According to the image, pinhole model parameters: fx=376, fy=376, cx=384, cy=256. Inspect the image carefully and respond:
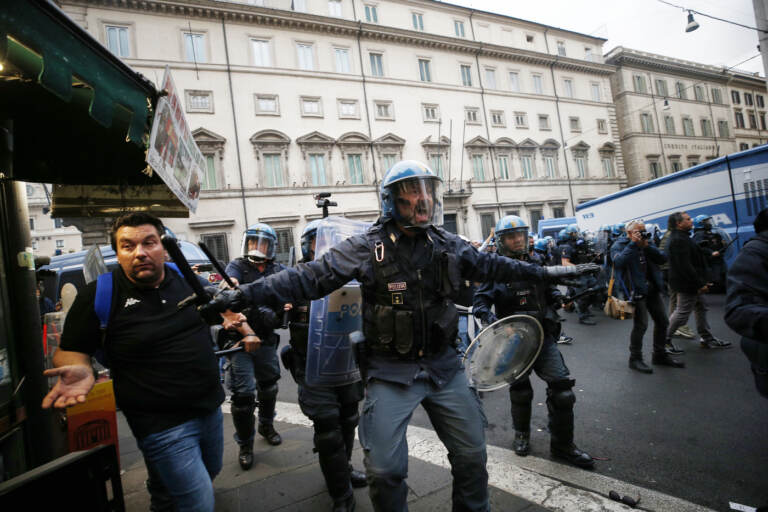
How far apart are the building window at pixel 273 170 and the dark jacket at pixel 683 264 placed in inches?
766

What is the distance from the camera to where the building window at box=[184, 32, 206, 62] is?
20438 mm

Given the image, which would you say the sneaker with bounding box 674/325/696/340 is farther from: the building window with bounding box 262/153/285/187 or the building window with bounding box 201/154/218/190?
the building window with bounding box 201/154/218/190

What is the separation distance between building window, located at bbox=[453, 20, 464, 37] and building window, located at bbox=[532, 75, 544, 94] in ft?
22.7

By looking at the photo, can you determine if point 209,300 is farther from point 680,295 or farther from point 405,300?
point 680,295

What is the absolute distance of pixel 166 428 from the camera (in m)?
1.90

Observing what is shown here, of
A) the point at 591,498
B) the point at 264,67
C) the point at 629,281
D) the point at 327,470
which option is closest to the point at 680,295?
the point at 629,281

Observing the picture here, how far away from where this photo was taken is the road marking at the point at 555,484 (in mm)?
2438

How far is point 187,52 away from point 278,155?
279 inches

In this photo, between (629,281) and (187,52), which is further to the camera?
(187,52)

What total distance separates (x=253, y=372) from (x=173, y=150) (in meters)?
2.19

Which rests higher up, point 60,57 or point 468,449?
point 60,57

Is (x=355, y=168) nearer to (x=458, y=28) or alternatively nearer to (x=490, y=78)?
(x=490, y=78)

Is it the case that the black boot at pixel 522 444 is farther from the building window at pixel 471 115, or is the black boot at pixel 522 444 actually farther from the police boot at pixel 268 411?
the building window at pixel 471 115

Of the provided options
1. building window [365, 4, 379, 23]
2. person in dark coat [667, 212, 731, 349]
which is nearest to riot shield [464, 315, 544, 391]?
person in dark coat [667, 212, 731, 349]
